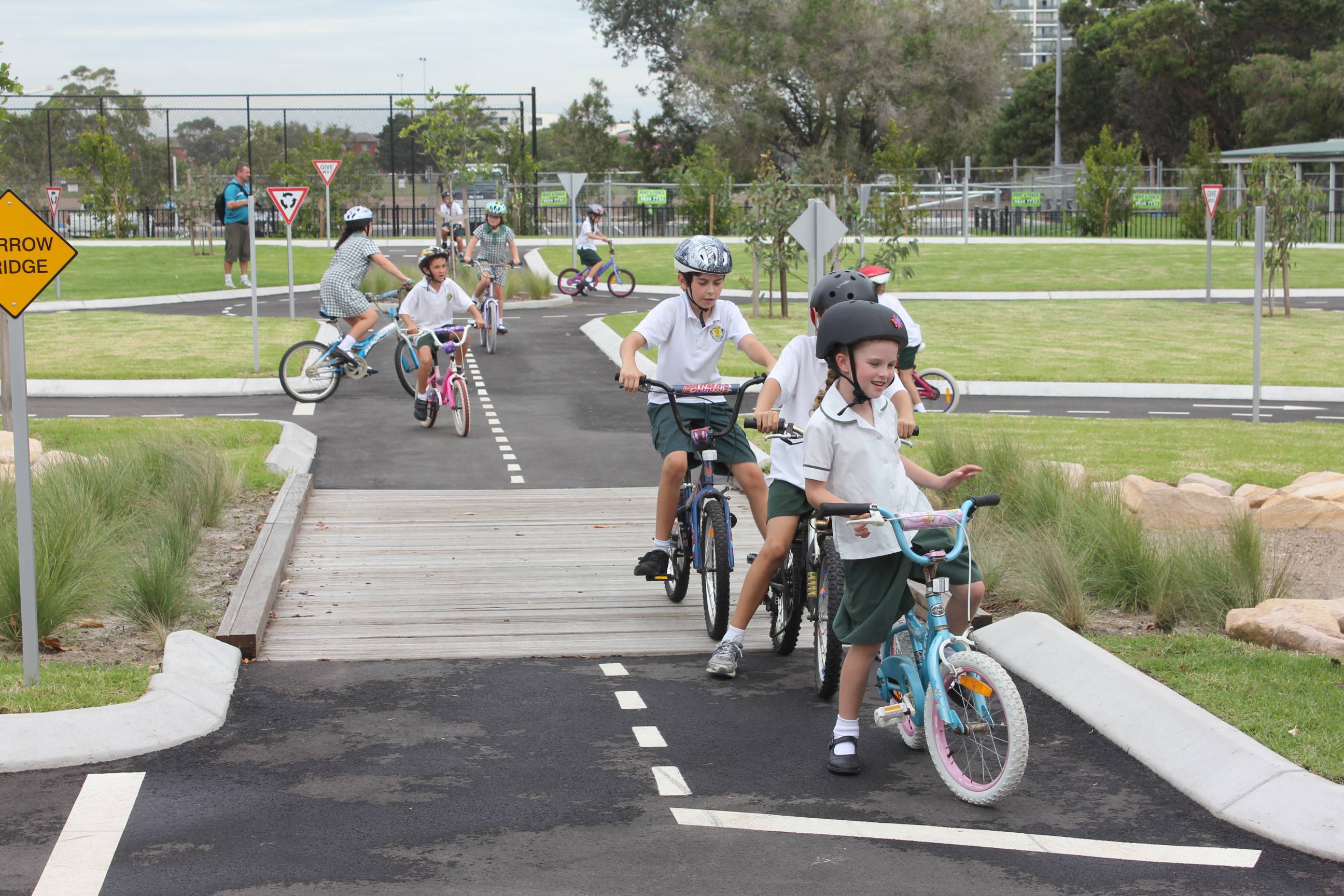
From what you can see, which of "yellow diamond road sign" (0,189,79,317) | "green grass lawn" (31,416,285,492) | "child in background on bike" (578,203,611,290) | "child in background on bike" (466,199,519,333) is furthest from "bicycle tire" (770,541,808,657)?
"child in background on bike" (578,203,611,290)

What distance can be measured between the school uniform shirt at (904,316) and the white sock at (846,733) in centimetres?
257

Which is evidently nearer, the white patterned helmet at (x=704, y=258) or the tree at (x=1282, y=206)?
the white patterned helmet at (x=704, y=258)

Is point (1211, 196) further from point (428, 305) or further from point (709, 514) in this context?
point (709, 514)

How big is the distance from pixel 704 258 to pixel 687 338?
0.57 meters

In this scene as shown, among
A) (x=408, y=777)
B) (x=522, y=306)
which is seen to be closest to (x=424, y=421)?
(x=408, y=777)

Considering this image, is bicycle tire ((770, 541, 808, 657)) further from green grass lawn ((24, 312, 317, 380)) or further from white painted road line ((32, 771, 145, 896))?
green grass lawn ((24, 312, 317, 380))

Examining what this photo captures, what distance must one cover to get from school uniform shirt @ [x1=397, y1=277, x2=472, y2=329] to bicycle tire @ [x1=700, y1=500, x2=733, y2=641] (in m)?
7.88

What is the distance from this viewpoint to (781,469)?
6691mm

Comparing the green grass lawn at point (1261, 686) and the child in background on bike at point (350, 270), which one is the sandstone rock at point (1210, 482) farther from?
the child in background on bike at point (350, 270)

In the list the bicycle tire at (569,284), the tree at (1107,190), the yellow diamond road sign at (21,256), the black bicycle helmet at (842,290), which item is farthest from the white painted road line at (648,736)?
the tree at (1107,190)

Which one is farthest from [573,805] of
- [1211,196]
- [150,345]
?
[1211,196]

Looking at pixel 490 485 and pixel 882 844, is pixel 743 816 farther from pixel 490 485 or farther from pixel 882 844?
pixel 490 485

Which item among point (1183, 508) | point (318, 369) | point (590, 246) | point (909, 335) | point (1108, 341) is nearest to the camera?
point (909, 335)

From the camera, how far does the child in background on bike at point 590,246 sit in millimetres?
29984
